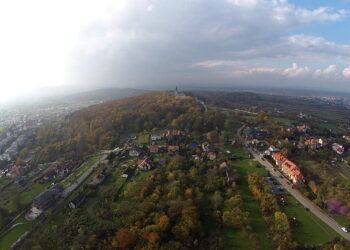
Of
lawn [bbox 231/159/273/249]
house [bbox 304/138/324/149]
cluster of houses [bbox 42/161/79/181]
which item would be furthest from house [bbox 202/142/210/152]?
cluster of houses [bbox 42/161/79/181]

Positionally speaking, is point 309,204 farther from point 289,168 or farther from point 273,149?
point 273,149

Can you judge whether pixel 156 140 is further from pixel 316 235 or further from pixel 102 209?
pixel 316 235

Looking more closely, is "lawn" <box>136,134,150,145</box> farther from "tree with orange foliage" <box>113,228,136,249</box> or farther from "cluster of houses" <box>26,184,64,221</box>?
"tree with orange foliage" <box>113,228,136,249</box>

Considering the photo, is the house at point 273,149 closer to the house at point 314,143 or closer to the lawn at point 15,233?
the house at point 314,143

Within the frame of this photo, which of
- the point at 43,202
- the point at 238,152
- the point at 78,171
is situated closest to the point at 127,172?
the point at 78,171

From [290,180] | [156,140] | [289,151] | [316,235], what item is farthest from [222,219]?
[156,140]
